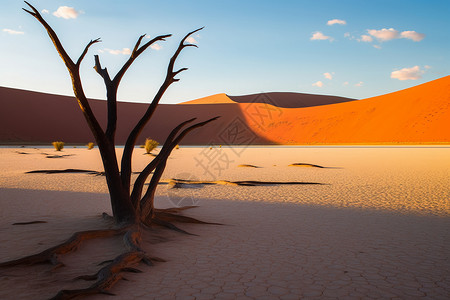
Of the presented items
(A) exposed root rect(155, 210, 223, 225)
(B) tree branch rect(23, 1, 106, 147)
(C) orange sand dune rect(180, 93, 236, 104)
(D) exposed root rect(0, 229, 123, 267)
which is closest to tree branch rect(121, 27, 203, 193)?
(B) tree branch rect(23, 1, 106, 147)

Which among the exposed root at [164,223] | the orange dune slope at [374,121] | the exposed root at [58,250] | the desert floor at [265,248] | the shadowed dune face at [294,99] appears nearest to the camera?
the desert floor at [265,248]

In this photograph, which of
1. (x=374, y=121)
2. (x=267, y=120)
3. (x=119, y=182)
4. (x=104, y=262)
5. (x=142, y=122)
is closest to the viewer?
(x=104, y=262)

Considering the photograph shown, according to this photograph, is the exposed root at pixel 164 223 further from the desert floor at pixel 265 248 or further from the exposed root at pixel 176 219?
the exposed root at pixel 176 219

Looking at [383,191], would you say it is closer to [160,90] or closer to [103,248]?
[160,90]

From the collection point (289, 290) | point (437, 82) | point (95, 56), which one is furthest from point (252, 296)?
point (437, 82)

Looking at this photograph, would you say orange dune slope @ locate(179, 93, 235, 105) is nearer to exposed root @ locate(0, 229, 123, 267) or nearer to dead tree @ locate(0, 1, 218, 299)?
dead tree @ locate(0, 1, 218, 299)

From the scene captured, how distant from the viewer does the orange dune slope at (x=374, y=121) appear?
56969mm

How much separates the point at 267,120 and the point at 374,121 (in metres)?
25.2

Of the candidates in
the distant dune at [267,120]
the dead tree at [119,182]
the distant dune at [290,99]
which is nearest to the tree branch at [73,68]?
the dead tree at [119,182]

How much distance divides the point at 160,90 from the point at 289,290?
11.1 ft

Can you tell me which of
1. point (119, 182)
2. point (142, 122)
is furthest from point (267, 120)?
point (119, 182)

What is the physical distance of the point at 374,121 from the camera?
65500 millimetres

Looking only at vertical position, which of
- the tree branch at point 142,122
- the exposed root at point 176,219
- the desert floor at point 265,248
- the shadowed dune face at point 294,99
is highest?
the shadowed dune face at point 294,99

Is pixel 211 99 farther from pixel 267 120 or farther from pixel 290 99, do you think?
pixel 267 120
